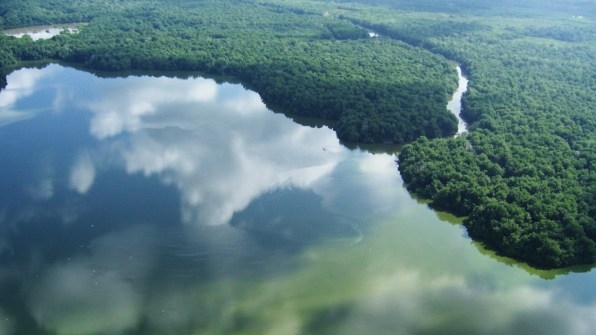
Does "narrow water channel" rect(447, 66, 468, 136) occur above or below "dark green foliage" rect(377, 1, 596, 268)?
below

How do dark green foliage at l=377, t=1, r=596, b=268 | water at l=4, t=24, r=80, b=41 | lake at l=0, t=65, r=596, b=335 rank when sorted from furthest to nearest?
water at l=4, t=24, r=80, b=41, dark green foliage at l=377, t=1, r=596, b=268, lake at l=0, t=65, r=596, b=335

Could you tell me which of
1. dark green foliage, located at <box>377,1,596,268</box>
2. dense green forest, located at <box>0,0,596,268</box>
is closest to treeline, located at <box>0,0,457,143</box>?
dense green forest, located at <box>0,0,596,268</box>

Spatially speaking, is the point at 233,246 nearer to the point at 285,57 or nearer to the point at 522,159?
the point at 522,159

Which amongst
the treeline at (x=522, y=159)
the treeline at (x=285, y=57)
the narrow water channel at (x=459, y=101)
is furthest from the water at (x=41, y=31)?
the treeline at (x=522, y=159)

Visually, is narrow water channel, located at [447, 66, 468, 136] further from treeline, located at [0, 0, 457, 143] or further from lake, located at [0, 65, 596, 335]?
lake, located at [0, 65, 596, 335]

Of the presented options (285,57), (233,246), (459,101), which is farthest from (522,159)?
(285,57)

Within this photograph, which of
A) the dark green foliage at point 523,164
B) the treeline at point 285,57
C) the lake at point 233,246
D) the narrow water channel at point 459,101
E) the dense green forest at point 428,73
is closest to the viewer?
the lake at point 233,246

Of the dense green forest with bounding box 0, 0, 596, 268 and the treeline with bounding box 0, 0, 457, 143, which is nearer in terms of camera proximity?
A: the dense green forest with bounding box 0, 0, 596, 268

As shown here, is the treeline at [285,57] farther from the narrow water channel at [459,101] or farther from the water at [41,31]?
the water at [41,31]
